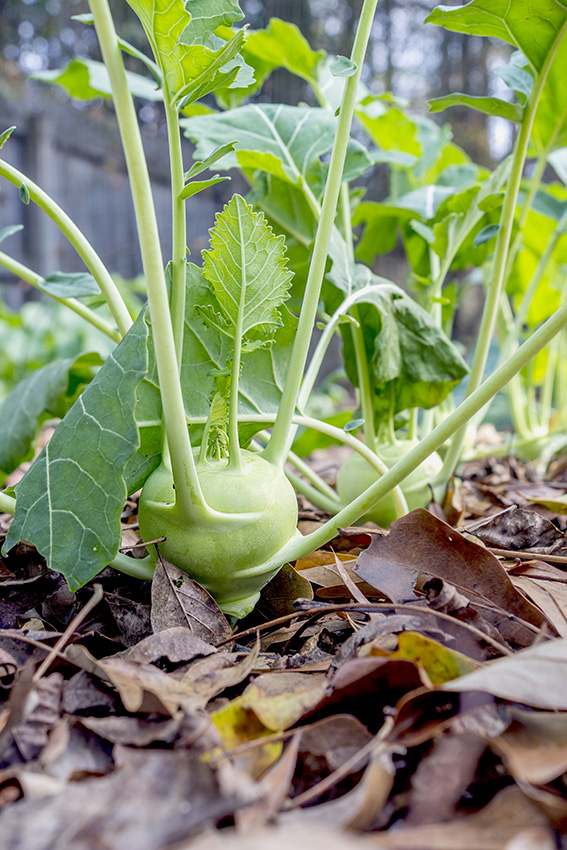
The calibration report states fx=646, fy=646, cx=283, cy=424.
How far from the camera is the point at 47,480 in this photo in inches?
20.2

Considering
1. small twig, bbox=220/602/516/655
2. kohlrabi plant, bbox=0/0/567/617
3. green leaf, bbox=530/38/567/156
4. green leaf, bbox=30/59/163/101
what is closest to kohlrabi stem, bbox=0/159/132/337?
kohlrabi plant, bbox=0/0/567/617

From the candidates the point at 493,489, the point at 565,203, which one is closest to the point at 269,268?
the point at 493,489

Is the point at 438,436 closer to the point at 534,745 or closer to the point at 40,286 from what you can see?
the point at 534,745

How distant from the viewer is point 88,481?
0.50m

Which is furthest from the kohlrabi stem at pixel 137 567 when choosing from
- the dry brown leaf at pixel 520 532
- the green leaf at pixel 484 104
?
the green leaf at pixel 484 104

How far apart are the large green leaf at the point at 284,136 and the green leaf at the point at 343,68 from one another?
0.95 ft

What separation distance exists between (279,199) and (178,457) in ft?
1.84

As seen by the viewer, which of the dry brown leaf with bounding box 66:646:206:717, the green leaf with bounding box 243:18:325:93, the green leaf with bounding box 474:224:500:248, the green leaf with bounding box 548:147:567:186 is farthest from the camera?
the green leaf with bounding box 548:147:567:186

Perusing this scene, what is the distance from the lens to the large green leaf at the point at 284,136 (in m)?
0.80

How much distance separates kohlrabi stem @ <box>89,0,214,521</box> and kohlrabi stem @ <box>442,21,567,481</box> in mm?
366

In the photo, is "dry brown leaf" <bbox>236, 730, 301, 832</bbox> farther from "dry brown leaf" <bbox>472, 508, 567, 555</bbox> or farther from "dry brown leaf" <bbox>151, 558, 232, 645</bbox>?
"dry brown leaf" <bbox>472, 508, 567, 555</bbox>

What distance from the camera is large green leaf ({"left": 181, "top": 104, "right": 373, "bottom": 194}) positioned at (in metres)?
0.80

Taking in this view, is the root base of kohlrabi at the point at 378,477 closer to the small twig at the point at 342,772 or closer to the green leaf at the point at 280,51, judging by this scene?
the small twig at the point at 342,772

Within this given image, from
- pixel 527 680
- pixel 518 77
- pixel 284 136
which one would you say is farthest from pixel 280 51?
pixel 527 680
